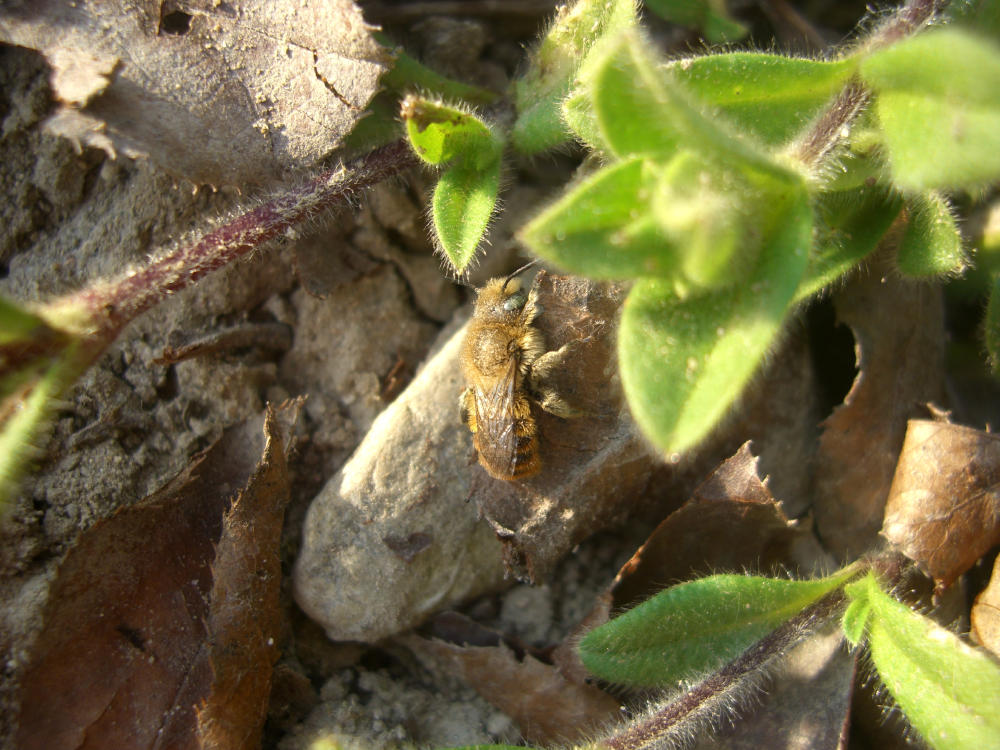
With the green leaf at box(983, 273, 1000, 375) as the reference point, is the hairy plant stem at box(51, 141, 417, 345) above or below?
below

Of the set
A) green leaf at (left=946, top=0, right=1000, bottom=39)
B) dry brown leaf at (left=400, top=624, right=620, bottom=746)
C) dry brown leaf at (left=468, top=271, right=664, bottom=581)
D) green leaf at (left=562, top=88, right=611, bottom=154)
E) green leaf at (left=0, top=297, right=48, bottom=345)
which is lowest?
dry brown leaf at (left=400, top=624, right=620, bottom=746)

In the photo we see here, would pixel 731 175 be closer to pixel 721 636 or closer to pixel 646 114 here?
pixel 646 114

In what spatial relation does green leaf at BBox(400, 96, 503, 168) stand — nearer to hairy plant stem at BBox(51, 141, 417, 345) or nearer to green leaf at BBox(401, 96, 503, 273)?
green leaf at BBox(401, 96, 503, 273)

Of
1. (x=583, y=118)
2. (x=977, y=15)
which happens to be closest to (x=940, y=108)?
(x=977, y=15)

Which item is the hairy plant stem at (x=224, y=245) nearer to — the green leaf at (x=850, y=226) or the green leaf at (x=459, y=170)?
the green leaf at (x=459, y=170)

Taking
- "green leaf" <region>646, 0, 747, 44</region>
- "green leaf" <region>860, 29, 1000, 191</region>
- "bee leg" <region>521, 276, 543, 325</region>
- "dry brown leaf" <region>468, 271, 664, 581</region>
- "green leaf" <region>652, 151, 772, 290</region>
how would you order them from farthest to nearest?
"green leaf" <region>646, 0, 747, 44</region> → "bee leg" <region>521, 276, 543, 325</region> → "dry brown leaf" <region>468, 271, 664, 581</region> → "green leaf" <region>860, 29, 1000, 191</region> → "green leaf" <region>652, 151, 772, 290</region>

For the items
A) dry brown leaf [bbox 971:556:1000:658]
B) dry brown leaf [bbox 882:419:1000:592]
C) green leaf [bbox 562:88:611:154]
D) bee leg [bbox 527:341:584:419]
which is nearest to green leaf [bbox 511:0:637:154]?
green leaf [bbox 562:88:611:154]

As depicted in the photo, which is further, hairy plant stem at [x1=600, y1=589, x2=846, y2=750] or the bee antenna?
the bee antenna
